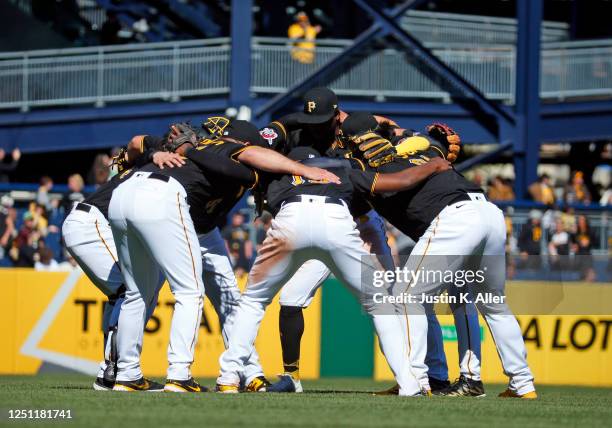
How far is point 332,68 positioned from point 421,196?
13501mm

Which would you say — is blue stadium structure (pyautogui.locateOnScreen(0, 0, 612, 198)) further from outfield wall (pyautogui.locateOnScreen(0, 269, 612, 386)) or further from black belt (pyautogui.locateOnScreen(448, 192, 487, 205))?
black belt (pyautogui.locateOnScreen(448, 192, 487, 205))

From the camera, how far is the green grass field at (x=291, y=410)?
22.2 feet

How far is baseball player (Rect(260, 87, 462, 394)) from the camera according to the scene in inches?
376

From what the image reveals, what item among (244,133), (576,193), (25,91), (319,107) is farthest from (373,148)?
(25,91)

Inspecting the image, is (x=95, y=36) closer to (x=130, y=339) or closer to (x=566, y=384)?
(x=566, y=384)

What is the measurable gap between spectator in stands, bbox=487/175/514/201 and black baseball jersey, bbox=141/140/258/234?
1166 cm

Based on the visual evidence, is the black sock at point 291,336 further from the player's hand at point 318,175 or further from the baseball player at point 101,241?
the player's hand at point 318,175

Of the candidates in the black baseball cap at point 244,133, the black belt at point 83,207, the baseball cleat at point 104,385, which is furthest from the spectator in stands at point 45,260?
the black baseball cap at point 244,133

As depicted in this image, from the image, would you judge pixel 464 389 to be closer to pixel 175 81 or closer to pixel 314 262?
pixel 314 262

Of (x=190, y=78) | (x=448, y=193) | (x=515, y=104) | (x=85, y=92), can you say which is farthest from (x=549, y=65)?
(x=448, y=193)

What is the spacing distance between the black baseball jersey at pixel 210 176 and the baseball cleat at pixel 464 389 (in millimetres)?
2260

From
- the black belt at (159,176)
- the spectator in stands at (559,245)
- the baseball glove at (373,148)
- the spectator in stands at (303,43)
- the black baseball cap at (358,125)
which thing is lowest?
the spectator in stands at (559,245)

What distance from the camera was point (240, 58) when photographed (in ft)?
72.5

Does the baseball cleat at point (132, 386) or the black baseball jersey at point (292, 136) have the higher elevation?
the black baseball jersey at point (292, 136)
